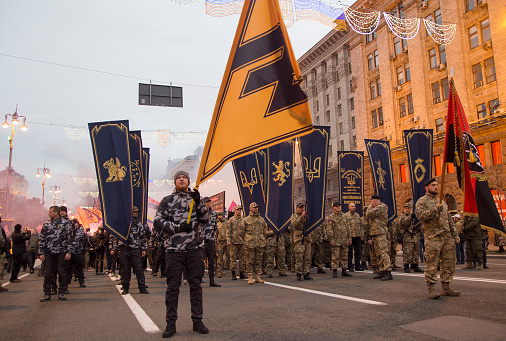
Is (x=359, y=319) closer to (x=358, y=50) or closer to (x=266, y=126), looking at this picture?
(x=266, y=126)

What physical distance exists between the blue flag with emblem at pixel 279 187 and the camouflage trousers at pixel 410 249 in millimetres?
3504

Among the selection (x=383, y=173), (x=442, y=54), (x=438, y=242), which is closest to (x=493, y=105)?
(x=442, y=54)

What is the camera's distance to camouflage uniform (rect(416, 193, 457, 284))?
6633mm

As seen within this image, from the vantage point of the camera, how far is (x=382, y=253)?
9336 mm

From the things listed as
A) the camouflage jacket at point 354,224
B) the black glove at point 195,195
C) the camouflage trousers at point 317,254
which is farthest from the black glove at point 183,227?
the camouflage trousers at point 317,254

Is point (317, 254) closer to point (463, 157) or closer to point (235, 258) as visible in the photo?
point (235, 258)

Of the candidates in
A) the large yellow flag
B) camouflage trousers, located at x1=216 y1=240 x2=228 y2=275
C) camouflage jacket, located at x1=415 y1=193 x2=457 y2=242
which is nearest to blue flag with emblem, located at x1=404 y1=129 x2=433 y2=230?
camouflage jacket, located at x1=415 y1=193 x2=457 y2=242

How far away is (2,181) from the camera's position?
244 feet

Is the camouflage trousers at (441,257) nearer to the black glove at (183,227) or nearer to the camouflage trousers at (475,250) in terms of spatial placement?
the black glove at (183,227)

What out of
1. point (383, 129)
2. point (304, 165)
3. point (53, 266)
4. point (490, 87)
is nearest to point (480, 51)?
point (490, 87)

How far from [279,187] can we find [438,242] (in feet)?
17.1

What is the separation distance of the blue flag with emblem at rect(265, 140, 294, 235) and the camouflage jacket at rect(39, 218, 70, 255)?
504 centimetres

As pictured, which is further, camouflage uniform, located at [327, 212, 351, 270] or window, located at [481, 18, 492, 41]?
window, located at [481, 18, 492, 41]

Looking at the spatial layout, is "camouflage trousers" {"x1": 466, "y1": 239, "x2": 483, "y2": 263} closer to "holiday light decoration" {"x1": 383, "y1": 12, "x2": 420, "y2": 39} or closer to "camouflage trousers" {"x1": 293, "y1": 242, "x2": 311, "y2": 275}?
"camouflage trousers" {"x1": 293, "y1": 242, "x2": 311, "y2": 275}
